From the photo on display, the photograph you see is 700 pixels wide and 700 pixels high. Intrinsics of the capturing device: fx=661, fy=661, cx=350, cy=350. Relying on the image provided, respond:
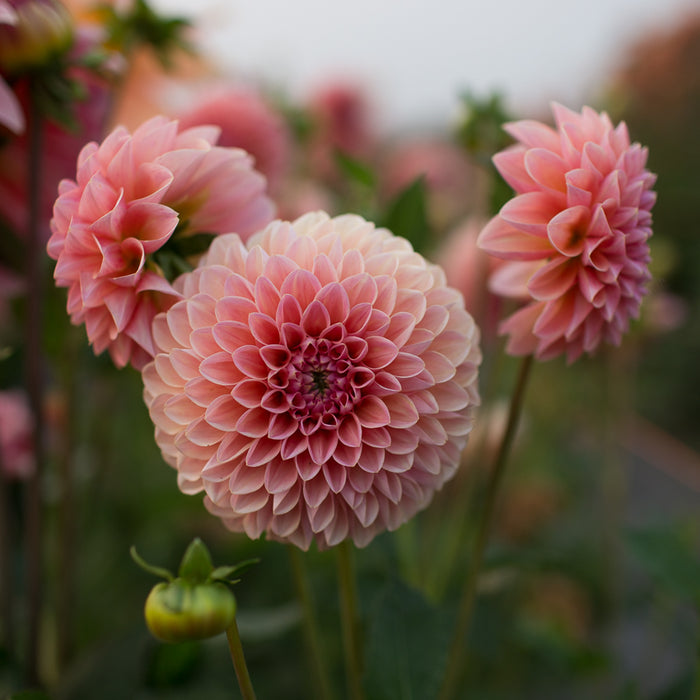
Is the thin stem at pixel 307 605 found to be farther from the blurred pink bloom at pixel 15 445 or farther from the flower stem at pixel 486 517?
the blurred pink bloom at pixel 15 445

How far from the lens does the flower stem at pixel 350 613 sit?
0.24 meters

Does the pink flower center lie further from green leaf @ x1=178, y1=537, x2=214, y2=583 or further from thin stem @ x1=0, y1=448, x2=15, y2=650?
thin stem @ x1=0, y1=448, x2=15, y2=650

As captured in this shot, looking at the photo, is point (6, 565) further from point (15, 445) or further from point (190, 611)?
point (190, 611)

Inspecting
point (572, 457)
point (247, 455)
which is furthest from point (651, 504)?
point (247, 455)

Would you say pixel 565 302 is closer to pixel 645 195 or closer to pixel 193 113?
pixel 645 195

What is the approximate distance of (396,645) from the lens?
0.87ft

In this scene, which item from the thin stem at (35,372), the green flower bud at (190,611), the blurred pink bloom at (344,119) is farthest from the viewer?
the blurred pink bloom at (344,119)

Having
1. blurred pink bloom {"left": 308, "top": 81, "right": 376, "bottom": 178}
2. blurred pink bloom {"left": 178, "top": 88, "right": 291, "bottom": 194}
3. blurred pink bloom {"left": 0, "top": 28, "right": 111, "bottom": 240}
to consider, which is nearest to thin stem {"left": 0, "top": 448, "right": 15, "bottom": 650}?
blurred pink bloom {"left": 0, "top": 28, "right": 111, "bottom": 240}

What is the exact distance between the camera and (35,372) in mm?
323

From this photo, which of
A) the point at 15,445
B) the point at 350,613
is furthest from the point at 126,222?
the point at 15,445

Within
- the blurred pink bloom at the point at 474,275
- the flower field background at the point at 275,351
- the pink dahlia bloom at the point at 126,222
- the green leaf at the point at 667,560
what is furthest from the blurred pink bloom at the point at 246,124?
the green leaf at the point at 667,560

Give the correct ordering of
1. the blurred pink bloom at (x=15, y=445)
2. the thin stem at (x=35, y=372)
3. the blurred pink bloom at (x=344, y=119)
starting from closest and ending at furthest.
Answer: the thin stem at (x=35, y=372)
the blurred pink bloom at (x=15, y=445)
the blurred pink bloom at (x=344, y=119)

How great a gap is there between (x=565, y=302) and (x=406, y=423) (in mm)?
73

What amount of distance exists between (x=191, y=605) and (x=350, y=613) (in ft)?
0.26
